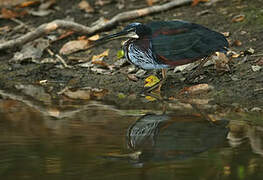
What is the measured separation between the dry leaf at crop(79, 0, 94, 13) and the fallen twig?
1.11m

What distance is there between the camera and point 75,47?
6926 mm

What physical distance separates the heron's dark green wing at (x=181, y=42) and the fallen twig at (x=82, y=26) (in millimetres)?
2247

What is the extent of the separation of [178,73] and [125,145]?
238 cm

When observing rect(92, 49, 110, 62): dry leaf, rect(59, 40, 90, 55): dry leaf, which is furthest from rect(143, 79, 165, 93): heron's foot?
rect(59, 40, 90, 55): dry leaf

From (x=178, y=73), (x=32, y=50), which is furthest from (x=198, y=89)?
(x=32, y=50)

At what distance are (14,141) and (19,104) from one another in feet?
4.98

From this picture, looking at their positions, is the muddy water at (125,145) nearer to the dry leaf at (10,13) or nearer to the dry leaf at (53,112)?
the dry leaf at (53,112)

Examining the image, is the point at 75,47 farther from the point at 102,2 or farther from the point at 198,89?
the point at 198,89

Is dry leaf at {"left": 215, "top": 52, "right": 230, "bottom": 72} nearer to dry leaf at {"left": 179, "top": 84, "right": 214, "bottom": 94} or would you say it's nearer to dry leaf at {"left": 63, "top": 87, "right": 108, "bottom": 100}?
dry leaf at {"left": 179, "top": 84, "right": 214, "bottom": 94}

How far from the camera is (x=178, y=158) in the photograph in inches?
123

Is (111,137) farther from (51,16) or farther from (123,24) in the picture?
(51,16)

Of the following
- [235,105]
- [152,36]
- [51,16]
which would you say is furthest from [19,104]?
[51,16]

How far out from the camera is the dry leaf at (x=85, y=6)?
8.36 m

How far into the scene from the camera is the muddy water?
9.51 feet
